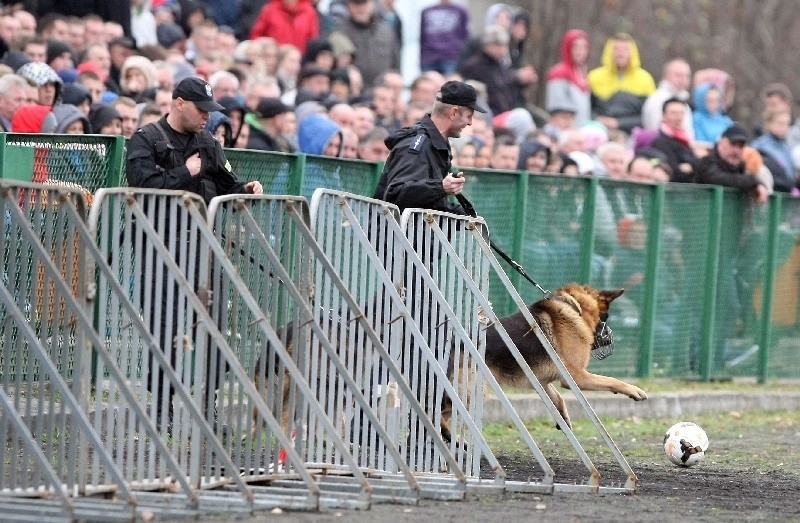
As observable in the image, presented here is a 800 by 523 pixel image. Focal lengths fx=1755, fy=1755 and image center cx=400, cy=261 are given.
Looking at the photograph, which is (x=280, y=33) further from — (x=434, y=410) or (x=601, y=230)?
(x=434, y=410)

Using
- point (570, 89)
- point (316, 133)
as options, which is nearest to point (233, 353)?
point (316, 133)

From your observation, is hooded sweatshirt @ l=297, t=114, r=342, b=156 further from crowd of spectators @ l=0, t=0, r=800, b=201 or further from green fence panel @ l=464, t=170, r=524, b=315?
green fence panel @ l=464, t=170, r=524, b=315

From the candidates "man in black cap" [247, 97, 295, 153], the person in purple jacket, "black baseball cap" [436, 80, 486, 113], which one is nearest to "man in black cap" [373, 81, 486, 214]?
"black baseball cap" [436, 80, 486, 113]

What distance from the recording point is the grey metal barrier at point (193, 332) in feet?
25.8

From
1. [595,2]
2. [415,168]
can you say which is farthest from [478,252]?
[595,2]

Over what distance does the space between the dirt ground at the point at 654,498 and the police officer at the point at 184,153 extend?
2100 mm

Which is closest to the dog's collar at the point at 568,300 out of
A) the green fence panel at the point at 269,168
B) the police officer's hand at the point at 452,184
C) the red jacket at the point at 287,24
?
the green fence panel at the point at 269,168

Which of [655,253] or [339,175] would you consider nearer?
[339,175]

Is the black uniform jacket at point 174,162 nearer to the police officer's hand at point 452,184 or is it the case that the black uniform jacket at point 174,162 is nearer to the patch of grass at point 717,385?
the police officer's hand at point 452,184

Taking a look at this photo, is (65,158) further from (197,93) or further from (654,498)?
(654,498)

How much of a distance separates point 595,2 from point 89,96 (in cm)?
1343

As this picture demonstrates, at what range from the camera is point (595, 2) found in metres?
25.2

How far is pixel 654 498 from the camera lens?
31.1 ft

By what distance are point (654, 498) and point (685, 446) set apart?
1.38 m
